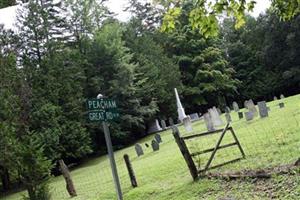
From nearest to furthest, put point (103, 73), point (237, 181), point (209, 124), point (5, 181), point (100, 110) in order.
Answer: point (100, 110) < point (237, 181) < point (209, 124) < point (5, 181) < point (103, 73)

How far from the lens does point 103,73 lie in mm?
34281

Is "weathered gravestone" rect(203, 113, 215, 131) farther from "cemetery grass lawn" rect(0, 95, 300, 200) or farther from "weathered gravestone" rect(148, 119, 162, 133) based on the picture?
"weathered gravestone" rect(148, 119, 162, 133)

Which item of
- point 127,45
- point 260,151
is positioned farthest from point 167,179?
point 127,45

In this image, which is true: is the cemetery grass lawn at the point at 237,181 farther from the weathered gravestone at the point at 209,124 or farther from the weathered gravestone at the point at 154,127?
the weathered gravestone at the point at 154,127

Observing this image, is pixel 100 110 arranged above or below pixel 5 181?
above

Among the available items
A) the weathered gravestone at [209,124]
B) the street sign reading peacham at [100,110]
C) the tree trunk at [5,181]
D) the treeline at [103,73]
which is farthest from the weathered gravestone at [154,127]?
the street sign reading peacham at [100,110]

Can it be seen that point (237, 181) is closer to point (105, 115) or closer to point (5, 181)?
point (105, 115)

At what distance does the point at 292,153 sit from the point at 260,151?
5.11 feet

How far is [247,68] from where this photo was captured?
50.1 metres

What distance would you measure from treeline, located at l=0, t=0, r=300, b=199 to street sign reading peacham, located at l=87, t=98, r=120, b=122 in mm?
5729

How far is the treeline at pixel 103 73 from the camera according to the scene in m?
25.8

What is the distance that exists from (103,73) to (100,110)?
2809 centimetres

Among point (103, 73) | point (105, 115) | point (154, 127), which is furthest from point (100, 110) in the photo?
point (154, 127)

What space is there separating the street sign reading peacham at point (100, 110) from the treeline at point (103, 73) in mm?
5729
